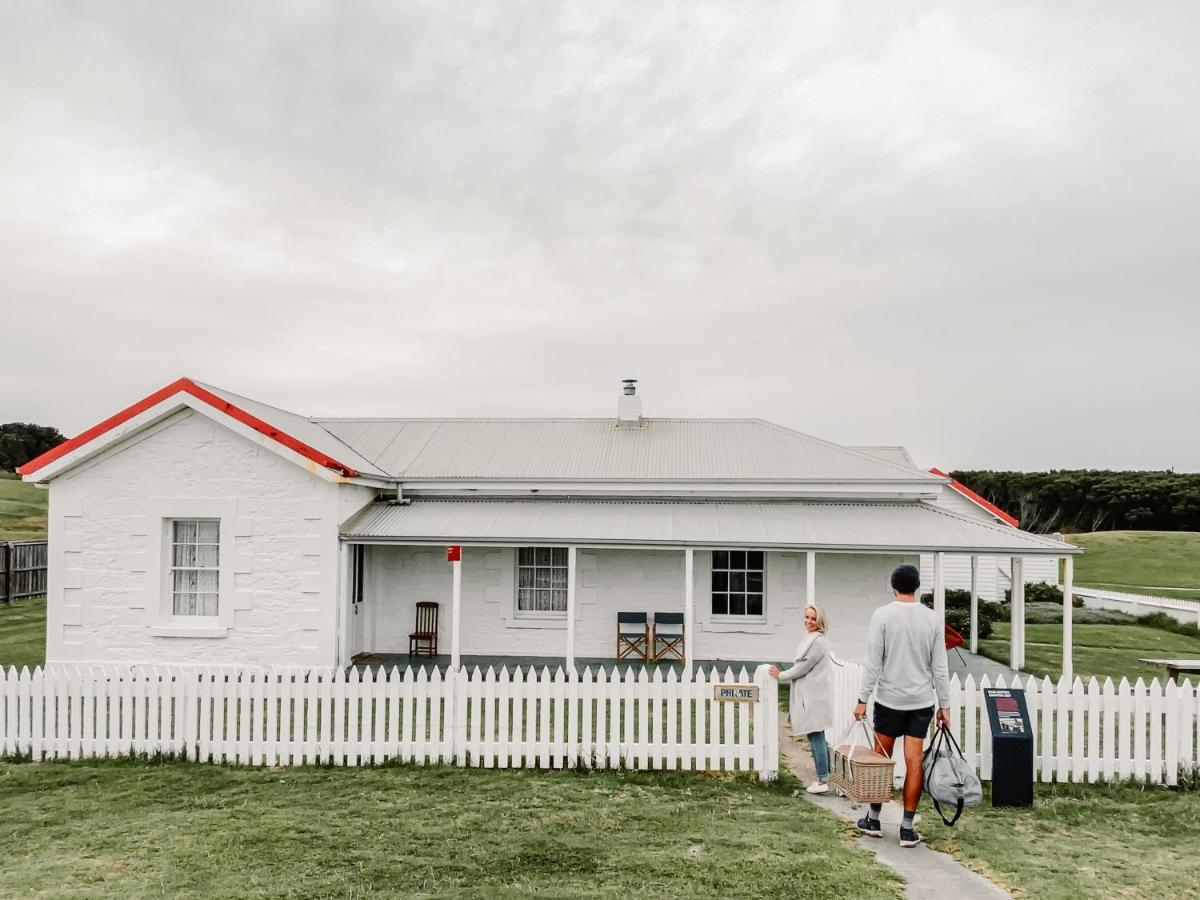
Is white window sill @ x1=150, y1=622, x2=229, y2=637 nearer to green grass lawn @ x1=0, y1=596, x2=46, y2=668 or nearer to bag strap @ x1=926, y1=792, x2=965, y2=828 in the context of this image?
green grass lawn @ x1=0, y1=596, x2=46, y2=668

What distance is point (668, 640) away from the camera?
49.3 ft

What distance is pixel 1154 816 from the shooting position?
273 inches

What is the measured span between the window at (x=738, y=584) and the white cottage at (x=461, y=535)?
39 mm

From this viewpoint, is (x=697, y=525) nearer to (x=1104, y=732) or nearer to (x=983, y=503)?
(x=1104, y=732)

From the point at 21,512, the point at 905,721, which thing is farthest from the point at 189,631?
the point at 21,512

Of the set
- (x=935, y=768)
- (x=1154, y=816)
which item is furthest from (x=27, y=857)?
(x=1154, y=816)

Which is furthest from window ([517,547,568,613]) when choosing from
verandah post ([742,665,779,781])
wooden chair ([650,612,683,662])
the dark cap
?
the dark cap

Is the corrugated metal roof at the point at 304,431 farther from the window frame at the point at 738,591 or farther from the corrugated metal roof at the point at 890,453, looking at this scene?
the corrugated metal roof at the point at 890,453

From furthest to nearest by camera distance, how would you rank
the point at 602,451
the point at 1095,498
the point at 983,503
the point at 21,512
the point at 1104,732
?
1. the point at 1095,498
2. the point at 21,512
3. the point at 983,503
4. the point at 602,451
5. the point at 1104,732

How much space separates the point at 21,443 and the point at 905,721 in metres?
98.4

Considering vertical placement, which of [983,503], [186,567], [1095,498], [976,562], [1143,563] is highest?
[983,503]

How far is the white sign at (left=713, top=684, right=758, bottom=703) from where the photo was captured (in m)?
7.96

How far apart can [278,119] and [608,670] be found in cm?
1324

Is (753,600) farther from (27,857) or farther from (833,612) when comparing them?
(27,857)
